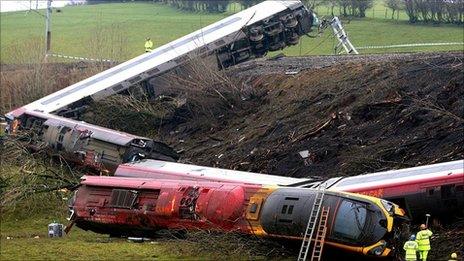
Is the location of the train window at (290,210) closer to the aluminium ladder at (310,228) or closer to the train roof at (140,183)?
the aluminium ladder at (310,228)

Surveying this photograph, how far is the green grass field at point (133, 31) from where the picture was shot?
45031 mm

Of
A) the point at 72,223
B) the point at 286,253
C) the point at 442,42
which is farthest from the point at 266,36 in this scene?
the point at 286,253

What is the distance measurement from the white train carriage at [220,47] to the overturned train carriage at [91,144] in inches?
129

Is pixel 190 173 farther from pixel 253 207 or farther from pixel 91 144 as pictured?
pixel 91 144

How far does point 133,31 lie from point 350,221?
43.8 metres

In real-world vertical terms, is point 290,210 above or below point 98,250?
above

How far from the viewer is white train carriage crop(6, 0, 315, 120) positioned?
3436cm

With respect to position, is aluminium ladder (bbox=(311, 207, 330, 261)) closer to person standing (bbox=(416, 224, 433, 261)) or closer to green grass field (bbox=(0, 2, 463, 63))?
person standing (bbox=(416, 224, 433, 261))

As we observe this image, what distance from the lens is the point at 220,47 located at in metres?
35.1

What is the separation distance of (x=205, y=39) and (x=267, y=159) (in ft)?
35.9

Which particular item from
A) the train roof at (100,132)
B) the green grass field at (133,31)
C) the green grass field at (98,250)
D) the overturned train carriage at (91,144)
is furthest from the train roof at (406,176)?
the green grass field at (133,31)

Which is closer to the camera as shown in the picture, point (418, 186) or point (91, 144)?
point (418, 186)

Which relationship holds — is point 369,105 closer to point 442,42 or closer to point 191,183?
point 191,183

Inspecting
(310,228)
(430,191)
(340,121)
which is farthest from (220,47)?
(310,228)
